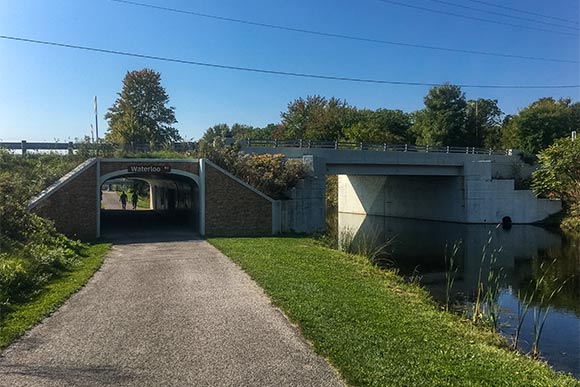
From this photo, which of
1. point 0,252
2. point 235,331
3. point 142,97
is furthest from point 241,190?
point 142,97

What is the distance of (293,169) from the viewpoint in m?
28.5

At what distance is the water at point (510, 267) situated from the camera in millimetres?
12062

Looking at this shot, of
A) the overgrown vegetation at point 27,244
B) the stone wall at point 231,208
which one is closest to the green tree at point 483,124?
the stone wall at point 231,208

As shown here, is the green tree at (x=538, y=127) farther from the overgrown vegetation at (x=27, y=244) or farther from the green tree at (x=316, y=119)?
the overgrown vegetation at (x=27, y=244)

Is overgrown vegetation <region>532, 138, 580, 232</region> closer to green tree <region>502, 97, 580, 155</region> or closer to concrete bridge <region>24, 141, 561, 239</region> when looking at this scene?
concrete bridge <region>24, 141, 561, 239</region>

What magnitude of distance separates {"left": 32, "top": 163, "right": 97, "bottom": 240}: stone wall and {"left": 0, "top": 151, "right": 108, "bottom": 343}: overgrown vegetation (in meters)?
0.95

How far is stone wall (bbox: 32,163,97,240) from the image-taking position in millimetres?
21547

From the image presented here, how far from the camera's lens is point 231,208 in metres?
25.4

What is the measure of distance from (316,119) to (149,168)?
48029mm

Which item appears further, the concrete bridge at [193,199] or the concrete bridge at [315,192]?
the concrete bridge at [315,192]

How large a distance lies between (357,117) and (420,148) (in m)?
30.4

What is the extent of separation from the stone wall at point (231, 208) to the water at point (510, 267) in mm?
7064

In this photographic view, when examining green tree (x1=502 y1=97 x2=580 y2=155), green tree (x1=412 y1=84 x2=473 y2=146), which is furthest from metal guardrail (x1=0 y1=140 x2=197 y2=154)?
green tree (x1=502 y1=97 x2=580 y2=155)

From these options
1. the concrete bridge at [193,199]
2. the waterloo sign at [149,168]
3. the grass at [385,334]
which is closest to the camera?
the grass at [385,334]
